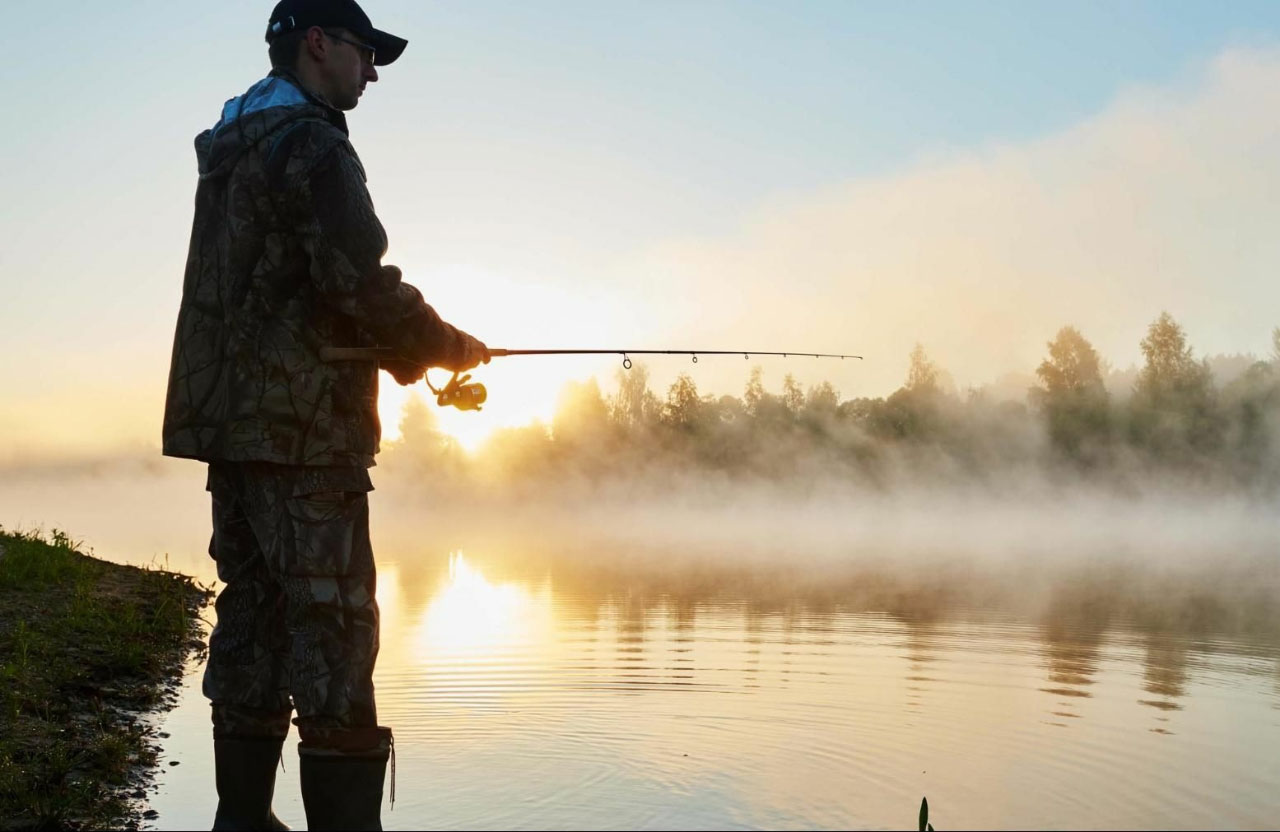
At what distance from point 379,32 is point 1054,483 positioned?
81853 millimetres

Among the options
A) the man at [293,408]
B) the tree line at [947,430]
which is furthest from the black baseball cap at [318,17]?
the tree line at [947,430]

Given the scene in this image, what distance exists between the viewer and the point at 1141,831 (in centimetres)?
434

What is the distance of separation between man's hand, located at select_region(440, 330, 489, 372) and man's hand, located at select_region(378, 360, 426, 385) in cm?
9

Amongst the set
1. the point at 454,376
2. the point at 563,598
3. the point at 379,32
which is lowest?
the point at 563,598

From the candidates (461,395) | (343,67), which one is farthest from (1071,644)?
(343,67)

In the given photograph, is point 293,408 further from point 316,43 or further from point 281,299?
point 316,43

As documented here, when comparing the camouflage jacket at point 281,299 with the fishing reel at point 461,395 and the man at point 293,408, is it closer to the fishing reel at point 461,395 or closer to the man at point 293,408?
the man at point 293,408

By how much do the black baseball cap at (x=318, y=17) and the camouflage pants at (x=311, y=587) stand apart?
1300 millimetres

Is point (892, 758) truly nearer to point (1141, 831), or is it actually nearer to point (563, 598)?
point (1141, 831)

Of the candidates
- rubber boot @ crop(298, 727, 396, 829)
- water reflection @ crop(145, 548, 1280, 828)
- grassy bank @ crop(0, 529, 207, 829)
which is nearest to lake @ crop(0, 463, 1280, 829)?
water reflection @ crop(145, 548, 1280, 828)

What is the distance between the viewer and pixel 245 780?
3.76 metres

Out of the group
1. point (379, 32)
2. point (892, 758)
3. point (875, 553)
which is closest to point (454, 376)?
point (379, 32)

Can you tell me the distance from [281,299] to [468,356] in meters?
0.65

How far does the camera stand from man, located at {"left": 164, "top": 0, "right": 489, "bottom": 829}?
3486 millimetres
